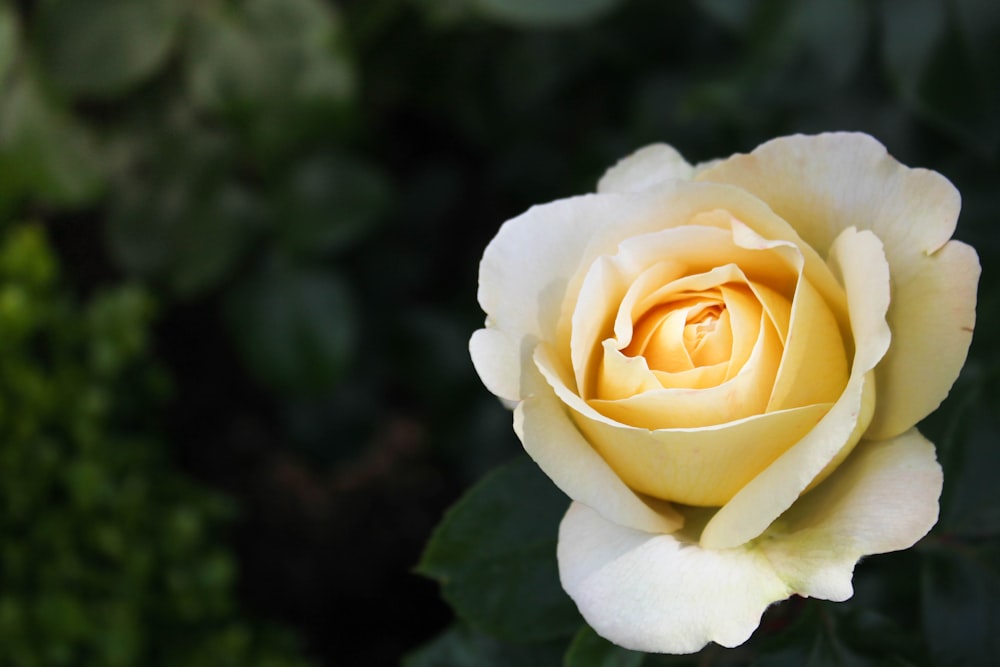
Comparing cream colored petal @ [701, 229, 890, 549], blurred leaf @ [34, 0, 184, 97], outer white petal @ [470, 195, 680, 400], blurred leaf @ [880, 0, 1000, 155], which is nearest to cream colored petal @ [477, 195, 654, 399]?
outer white petal @ [470, 195, 680, 400]

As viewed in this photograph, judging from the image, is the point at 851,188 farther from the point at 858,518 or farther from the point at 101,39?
the point at 101,39

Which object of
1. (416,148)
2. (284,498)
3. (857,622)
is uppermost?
(857,622)

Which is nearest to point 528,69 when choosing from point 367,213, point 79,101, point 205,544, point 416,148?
point 367,213

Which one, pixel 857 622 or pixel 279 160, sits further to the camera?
pixel 279 160

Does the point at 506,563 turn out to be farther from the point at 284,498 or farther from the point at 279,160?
the point at 284,498

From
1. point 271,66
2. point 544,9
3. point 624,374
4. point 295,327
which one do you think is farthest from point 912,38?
point 295,327

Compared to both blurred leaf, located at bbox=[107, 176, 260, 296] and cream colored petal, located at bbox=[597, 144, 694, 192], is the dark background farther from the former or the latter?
cream colored petal, located at bbox=[597, 144, 694, 192]
